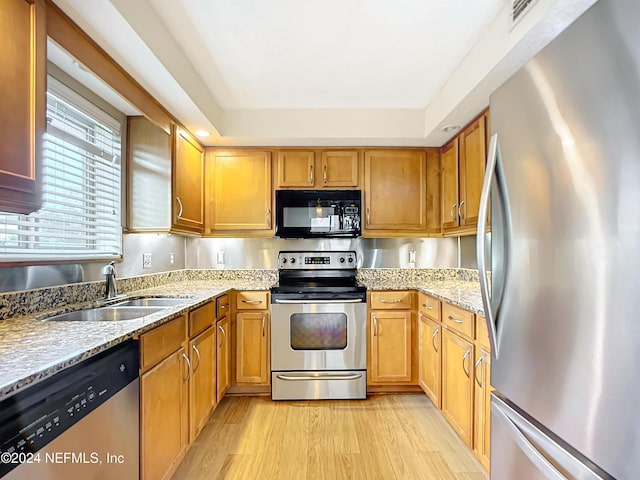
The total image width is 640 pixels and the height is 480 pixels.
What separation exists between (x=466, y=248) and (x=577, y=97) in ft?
7.73

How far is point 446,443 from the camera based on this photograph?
6.72ft

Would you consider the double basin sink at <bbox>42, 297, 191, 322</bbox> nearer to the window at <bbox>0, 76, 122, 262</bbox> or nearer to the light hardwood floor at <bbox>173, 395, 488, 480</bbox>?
the window at <bbox>0, 76, 122, 262</bbox>

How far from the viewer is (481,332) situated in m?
1.67

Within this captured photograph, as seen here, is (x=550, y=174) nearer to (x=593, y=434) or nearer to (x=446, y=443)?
(x=593, y=434)

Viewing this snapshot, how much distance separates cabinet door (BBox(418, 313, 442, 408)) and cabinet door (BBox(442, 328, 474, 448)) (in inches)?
3.4

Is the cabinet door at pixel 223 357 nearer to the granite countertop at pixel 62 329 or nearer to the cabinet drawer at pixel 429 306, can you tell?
the granite countertop at pixel 62 329

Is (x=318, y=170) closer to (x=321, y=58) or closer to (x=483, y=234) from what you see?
(x=321, y=58)

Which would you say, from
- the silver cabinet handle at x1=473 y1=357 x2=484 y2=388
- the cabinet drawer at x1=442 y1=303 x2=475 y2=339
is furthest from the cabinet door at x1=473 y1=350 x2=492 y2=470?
the cabinet drawer at x1=442 y1=303 x2=475 y2=339

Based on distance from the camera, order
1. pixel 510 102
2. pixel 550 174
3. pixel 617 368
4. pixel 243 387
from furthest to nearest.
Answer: pixel 243 387, pixel 510 102, pixel 550 174, pixel 617 368

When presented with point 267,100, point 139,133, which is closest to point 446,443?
point 267,100

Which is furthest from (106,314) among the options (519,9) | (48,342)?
(519,9)

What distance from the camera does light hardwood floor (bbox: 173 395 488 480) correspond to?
179 centimetres

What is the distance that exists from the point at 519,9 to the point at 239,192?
7.50ft

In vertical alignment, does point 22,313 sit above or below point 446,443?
above
